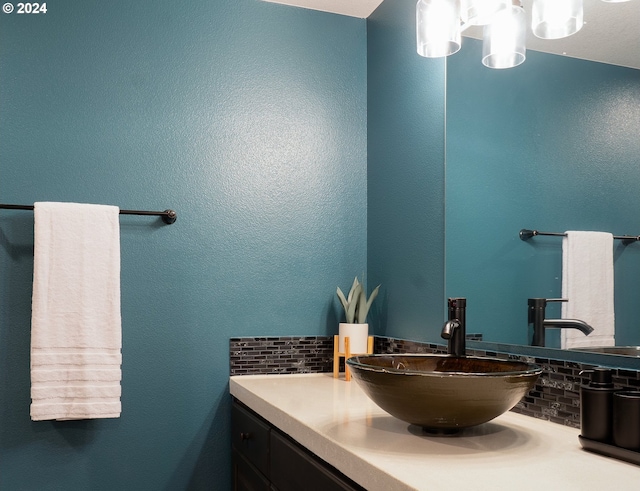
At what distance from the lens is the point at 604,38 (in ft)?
4.87

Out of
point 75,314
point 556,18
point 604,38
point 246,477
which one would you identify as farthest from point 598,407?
point 75,314

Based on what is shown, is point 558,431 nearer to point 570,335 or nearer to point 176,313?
point 570,335

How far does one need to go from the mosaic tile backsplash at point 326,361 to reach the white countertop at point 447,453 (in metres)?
0.04

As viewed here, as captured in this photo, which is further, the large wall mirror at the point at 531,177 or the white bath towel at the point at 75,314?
the white bath towel at the point at 75,314

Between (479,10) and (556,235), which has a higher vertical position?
(479,10)

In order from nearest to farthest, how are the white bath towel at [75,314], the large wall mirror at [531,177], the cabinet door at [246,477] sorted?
the large wall mirror at [531,177] → the cabinet door at [246,477] → the white bath towel at [75,314]

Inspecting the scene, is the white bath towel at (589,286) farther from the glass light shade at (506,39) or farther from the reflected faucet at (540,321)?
the glass light shade at (506,39)

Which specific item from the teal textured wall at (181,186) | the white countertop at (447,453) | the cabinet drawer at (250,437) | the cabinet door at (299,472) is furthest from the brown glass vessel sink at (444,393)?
the teal textured wall at (181,186)

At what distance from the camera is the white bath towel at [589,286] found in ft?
4.66

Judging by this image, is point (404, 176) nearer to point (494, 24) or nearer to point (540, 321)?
point (494, 24)

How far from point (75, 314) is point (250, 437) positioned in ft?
2.25

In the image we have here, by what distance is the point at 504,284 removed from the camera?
1761 millimetres

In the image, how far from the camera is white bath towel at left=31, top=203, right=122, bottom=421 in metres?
1.99

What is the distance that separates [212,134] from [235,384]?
91 centimetres
